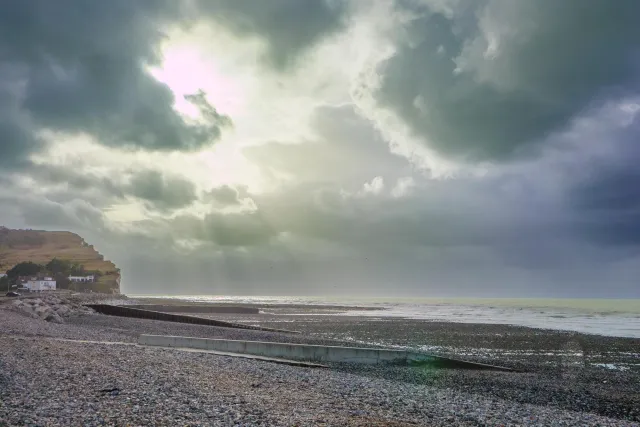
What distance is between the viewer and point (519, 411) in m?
14.7

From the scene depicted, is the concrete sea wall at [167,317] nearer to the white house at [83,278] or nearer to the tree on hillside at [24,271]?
the tree on hillside at [24,271]

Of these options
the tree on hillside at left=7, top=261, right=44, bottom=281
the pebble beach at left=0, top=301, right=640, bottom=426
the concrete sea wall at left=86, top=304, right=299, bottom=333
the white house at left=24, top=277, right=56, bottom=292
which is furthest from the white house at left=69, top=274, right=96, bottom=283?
the pebble beach at left=0, top=301, right=640, bottom=426

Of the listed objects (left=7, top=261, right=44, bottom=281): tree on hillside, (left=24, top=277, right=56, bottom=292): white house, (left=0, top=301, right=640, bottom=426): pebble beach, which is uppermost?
(left=7, top=261, right=44, bottom=281): tree on hillside

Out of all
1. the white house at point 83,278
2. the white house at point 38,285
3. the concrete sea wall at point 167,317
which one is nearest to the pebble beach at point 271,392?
the concrete sea wall at point 167,317

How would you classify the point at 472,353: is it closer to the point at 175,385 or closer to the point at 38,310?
the point at 175,385

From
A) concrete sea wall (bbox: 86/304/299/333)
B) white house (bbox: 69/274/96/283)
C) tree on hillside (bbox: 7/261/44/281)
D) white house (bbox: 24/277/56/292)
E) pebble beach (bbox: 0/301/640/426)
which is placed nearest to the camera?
pebble beach (bbox: 0/301/640/426)

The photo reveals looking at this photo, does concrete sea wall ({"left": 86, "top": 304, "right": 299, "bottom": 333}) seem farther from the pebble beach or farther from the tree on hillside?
the tree on hillside

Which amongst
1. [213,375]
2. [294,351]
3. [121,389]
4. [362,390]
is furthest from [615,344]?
[121,389]

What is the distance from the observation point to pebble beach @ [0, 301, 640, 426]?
1063cm

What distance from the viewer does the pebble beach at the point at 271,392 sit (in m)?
10.6

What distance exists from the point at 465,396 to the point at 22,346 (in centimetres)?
1712

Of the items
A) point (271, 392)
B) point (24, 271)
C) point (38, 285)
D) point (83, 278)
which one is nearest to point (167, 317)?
point (271, 392)

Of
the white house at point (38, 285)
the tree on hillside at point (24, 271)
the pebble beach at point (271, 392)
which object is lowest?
the white house at point (38, 285)

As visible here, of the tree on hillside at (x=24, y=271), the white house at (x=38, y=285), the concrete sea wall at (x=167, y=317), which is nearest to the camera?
the concrete sea wall at (x=167, y=317)
